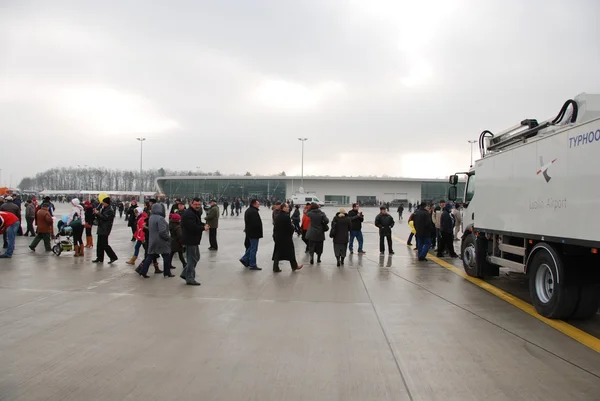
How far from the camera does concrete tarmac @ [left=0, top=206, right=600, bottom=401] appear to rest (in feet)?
13.4

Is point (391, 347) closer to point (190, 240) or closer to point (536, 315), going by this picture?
point (536, 315)

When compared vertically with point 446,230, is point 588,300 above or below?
below

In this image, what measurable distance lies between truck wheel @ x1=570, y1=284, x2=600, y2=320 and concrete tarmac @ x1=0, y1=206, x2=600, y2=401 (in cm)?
67

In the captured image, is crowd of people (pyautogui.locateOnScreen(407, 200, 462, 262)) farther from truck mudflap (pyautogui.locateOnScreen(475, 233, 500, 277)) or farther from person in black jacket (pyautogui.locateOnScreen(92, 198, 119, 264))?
person in black jacket (pyautogui.locateOnScreen(92, 198, 119, 264))

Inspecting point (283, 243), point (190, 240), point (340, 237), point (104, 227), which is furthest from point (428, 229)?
point (104, 227)

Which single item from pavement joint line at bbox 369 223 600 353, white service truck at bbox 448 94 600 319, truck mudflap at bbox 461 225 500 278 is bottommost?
pavement joint line at bbox 369 223 600 353

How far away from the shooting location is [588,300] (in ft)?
21.2

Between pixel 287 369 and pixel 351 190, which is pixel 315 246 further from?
pixel 351 190

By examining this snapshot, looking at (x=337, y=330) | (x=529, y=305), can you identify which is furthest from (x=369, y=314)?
(x=529, y=305)

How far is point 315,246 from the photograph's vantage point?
40.2ft

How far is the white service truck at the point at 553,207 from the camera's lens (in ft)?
19.4

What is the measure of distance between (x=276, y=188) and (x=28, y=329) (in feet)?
303

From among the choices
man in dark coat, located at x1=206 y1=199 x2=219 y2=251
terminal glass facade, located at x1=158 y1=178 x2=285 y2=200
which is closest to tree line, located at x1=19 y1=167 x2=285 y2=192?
terminal glass facade, located at x1=158 y1=178 x2=285 y2=200

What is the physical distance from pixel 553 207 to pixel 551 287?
1.29 m
